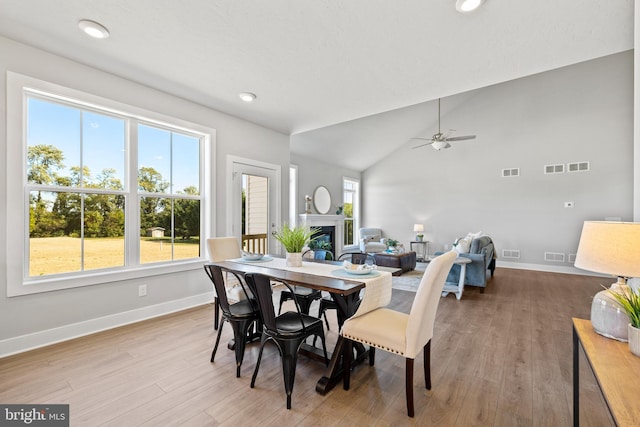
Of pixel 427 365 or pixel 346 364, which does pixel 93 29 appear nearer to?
pixel 346 364

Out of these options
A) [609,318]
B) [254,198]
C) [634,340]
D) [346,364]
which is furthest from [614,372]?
[254,198]

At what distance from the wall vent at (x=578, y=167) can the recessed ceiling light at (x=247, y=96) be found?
22.7 feet

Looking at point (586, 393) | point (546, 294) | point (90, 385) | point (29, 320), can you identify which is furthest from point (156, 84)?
point (546, 294)

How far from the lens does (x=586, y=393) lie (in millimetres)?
2004

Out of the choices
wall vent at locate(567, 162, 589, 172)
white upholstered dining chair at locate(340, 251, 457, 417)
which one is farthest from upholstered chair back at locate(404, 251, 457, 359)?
wall vent at locate(567, 162, 589, 172)

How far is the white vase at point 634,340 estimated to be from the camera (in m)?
1.13

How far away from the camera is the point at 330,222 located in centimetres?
782

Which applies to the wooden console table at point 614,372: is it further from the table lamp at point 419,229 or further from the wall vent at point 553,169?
the wall vent at point 553,169

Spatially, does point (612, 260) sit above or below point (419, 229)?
above

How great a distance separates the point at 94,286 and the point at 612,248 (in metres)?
4.03

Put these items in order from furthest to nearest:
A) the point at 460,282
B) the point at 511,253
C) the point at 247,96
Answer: the point at 511,253 → the point at 460,282 → the point at 247,96

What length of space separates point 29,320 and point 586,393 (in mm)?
4522

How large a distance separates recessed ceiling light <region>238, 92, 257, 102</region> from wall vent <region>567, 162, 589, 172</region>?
6916 millimetres

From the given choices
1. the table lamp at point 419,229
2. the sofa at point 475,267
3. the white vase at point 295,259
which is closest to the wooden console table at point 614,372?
the white vase at point 295,259
